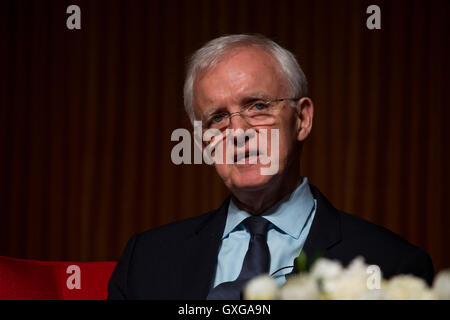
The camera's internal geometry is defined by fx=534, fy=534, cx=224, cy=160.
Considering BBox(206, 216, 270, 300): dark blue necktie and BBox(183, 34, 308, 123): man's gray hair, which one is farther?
BBox(183, 34, 308, 123): man's gray hair

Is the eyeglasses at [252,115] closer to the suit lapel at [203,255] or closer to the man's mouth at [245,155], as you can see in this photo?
the man's mouth at [245,155]

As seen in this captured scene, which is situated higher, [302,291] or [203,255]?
[302,291]

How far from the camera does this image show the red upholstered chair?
5.24 ft

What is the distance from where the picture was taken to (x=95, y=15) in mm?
2471

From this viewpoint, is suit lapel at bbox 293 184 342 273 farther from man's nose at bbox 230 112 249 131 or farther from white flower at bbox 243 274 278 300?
white flower at bbox 243 274 278 300

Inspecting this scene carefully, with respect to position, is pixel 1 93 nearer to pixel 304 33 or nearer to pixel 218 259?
pixel 304 33

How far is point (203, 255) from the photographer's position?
4.34 feet

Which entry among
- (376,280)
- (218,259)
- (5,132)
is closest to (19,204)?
(5,132)

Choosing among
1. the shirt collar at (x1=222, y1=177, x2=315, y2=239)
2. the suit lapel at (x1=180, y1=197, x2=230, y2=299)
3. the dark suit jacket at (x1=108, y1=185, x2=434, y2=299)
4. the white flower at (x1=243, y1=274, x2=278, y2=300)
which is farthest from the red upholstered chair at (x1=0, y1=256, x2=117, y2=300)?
the white flower at (x1=243, y1=274, x2=278, y2=300)

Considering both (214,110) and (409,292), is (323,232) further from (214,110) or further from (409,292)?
(409,292)

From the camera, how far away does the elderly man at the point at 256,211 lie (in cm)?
125

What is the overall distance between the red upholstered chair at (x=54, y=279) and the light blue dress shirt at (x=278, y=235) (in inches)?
22.9

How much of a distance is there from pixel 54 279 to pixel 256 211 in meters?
0.77

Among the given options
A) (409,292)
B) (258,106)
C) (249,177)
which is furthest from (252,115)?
(409,292)
